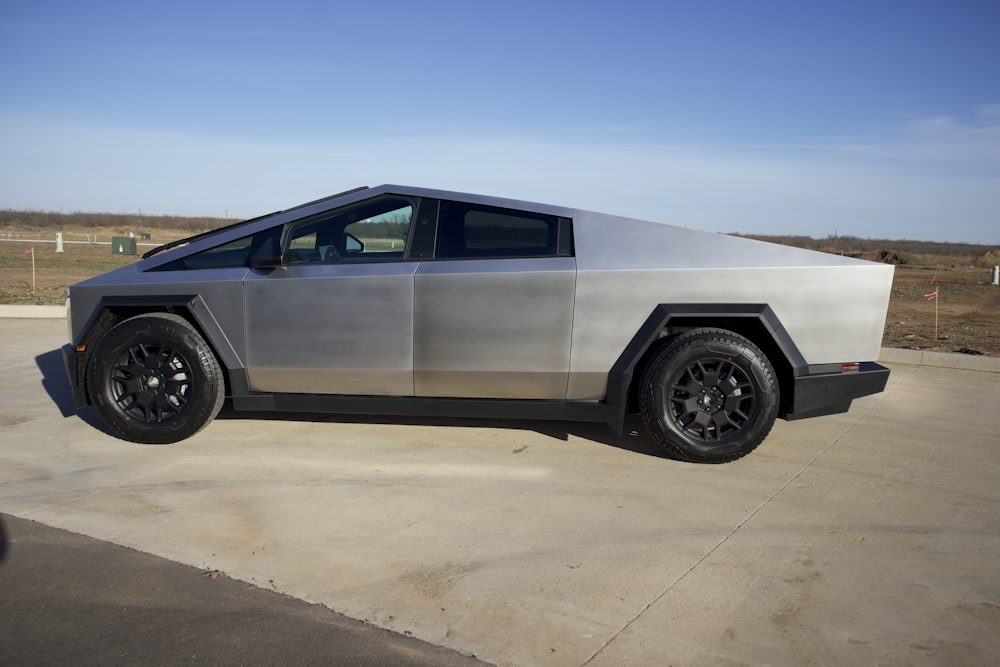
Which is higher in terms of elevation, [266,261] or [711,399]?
[266,261]

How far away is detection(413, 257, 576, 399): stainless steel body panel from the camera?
4.80 metres

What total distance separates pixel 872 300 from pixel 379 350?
302 centimetres

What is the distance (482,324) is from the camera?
4863 millimetres

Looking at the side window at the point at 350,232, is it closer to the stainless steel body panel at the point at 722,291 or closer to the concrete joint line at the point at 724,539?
the stainless steel body panel at the point at 722,291

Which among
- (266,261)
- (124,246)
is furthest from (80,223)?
(266,261)

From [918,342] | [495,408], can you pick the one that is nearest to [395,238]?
[495,408]

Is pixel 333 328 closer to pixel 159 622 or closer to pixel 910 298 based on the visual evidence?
pixel 159 622

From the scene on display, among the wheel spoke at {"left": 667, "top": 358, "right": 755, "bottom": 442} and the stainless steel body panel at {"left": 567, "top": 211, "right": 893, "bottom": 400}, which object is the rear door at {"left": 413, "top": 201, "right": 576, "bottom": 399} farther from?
the wheel spoke at {"left": 667, "top": 358, "right": 755, "bottom": 442}

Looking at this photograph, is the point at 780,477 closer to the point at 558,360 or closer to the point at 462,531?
the point at 558,360

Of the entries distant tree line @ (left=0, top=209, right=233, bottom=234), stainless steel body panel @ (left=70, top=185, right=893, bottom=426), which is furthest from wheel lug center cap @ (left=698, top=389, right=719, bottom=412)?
distant tree line @ (left=0, top=209, right=233, bottom=234)

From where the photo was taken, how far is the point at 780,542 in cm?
369

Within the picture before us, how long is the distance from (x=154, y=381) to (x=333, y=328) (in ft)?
4.08

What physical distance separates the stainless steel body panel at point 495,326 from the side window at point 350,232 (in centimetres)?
41

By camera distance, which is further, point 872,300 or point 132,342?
point 132,342
